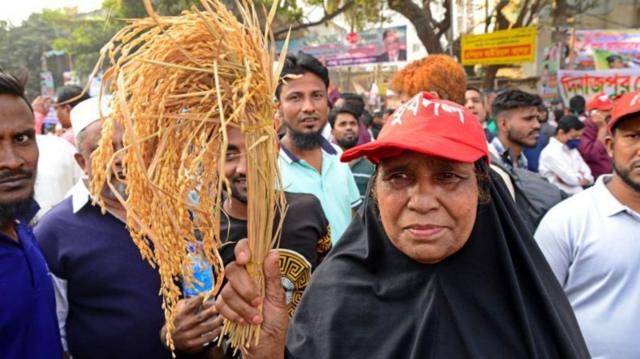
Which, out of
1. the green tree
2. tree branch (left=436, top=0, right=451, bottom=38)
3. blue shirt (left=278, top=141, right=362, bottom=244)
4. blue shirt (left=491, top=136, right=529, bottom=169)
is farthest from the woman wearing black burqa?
the green tree

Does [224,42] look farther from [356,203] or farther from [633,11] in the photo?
[633,11]

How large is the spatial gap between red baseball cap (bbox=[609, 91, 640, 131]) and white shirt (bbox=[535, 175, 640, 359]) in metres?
0.35

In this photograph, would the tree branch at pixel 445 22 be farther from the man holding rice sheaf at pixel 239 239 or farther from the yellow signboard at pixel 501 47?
the man holding rice sheaf at pixel 239 239

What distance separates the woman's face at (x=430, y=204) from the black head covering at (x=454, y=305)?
0.36 feet

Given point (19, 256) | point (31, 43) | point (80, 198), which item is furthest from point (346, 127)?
point (31, 43)

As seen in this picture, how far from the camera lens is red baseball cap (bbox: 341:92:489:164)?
1659 mm

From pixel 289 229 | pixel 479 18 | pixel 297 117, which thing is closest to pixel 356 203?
pixel 297 117

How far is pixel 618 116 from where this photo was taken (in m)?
2.73

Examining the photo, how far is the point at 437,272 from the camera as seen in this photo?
5.93 ft

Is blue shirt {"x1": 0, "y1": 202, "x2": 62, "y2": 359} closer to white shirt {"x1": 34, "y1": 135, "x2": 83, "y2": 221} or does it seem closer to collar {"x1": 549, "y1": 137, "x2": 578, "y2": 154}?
white shirt {"x1": 34, "y1": 135, "x2": 83, "y2": 221}

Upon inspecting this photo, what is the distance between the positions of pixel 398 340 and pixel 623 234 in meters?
1.41

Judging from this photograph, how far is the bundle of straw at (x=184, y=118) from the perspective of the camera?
1.38m

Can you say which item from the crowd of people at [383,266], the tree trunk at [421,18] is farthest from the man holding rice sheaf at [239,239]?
the tree trunk at [421,18]

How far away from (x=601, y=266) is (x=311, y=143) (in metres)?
1.75
